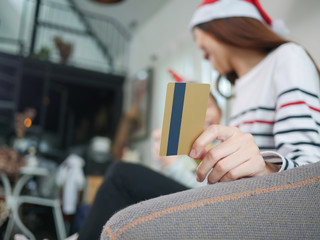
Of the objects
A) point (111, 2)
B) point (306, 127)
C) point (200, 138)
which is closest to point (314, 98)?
point (306, 127)

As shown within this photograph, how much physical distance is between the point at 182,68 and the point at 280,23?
8.44 ft

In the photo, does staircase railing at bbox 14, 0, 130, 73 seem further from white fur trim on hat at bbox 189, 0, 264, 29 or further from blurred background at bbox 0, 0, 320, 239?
white fur trim on hat at bbox 189, 0, 264, 29

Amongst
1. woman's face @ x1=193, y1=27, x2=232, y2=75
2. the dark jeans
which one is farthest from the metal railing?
the dark jeans

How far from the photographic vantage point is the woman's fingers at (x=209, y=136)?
497 mm

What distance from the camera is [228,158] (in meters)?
0.50

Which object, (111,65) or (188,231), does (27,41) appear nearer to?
(111,65)

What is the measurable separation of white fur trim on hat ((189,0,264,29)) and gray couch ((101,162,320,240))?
29.1 inches

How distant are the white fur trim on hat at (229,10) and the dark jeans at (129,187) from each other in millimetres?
608

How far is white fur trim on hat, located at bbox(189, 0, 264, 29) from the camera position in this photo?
1.02 m

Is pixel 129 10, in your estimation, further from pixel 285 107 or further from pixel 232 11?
pixel 285 107

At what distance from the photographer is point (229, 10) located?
1.03 metres

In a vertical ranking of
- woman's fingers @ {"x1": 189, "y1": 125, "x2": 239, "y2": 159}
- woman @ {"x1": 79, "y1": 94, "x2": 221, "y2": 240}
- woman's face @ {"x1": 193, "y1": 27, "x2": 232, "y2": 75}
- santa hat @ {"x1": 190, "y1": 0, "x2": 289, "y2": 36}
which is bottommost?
woman @ {"x1": 79, "y1": 94, "x2": 221, "y2": 240}

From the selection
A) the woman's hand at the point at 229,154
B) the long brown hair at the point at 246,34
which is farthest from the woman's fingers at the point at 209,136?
the long brown hair at the point at 246,34

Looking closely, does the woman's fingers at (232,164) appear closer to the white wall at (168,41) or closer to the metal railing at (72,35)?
the white wall at (168,41)
